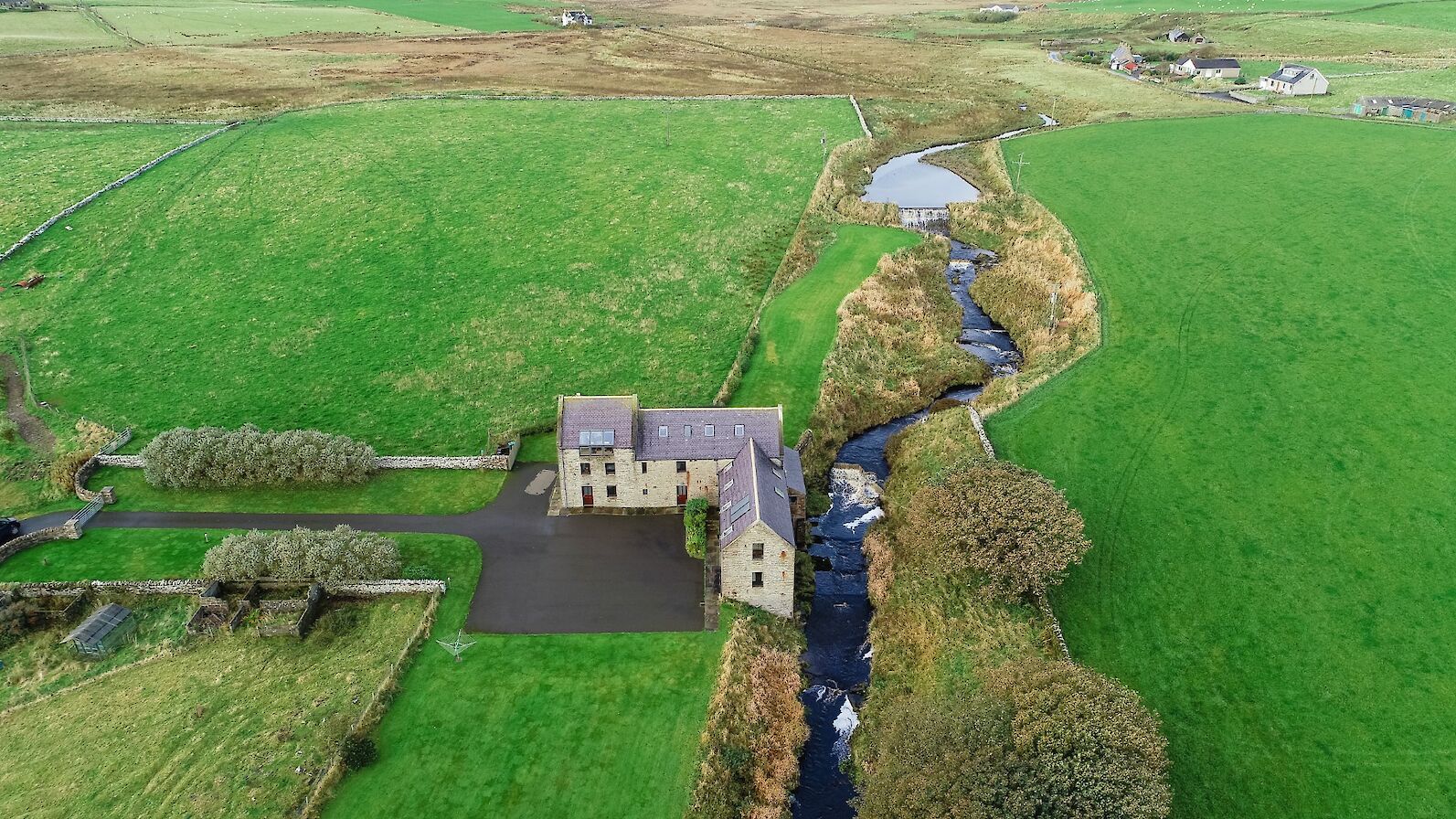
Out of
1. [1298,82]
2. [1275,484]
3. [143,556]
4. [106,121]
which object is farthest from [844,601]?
[1298,82]

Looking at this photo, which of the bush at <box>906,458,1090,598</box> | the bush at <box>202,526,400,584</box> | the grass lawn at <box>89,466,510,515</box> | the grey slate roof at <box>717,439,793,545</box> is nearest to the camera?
the bush at <box>906,458,1090,598</box>

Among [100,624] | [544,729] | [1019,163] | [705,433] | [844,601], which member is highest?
[1019,163]

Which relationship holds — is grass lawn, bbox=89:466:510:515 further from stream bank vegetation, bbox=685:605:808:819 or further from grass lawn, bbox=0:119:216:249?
grass lawn, bbox=0:119:216:249

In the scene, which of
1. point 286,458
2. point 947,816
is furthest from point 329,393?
point 947,816

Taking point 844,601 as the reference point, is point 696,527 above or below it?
above

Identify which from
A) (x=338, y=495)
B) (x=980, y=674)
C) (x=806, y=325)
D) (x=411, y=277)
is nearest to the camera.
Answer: (x=980, y=674)

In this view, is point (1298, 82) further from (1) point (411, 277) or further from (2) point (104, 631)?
(2) point (104, 631)

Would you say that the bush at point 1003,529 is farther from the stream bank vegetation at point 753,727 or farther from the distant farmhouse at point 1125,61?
the distant farmhouse at point 1125,61

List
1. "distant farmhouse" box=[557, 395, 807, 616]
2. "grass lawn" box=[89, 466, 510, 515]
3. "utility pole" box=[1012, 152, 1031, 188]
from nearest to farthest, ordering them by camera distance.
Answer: "distant farmhouse" box=[557, 395, 807, 616], "grass lawn" box=[89, 466, 510, 515], "utility pole" box=[1012, 152, 1031, 188]

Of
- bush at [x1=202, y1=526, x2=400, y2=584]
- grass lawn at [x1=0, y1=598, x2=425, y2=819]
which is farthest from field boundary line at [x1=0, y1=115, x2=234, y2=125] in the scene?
grass lawn at [x1=0, y1=598, x2=425, y2=819]
